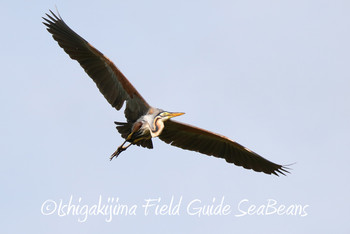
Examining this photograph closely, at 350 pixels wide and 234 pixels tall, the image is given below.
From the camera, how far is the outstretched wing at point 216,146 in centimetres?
1709

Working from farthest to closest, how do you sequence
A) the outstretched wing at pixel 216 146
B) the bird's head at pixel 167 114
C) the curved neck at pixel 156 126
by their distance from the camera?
the outstretched wing at pixel 216 146
the bird's head at pixel 167 114
the curved neck at pixel 156 126

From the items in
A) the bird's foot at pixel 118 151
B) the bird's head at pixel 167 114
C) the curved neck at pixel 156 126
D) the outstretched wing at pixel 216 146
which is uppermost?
the outstretched wing at pixel 216 146

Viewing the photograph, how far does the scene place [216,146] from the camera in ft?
57.3

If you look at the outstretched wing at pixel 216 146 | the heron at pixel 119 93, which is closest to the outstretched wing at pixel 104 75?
the heron at pixel 119 93

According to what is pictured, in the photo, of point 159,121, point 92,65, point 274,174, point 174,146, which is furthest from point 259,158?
point 92,65

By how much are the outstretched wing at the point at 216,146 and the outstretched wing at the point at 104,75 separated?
124 centimetres

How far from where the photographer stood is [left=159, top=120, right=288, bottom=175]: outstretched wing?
1709 centimetres

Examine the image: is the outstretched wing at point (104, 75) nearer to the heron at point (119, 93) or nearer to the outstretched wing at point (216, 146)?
the heron at point (119, 93)

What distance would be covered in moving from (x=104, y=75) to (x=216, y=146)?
334 centimetres

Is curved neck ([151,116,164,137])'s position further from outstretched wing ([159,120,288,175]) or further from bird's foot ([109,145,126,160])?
outstretched wing ([159,120,288,175])

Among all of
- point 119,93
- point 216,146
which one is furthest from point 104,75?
point 216,146

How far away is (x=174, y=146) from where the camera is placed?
1731cm

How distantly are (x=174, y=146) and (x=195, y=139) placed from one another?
0.52m

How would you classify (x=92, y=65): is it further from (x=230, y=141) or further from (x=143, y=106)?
(x=230, y=141)
